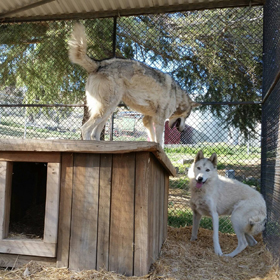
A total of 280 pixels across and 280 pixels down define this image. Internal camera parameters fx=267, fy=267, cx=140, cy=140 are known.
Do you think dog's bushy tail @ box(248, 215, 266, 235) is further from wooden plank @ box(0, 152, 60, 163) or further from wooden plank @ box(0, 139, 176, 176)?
wooden plank @ box(0, 152, 60, 163)

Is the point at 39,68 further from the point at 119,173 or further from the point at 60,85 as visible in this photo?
the point at 119,173

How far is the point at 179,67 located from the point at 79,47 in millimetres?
2656

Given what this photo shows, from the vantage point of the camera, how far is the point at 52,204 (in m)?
2.54

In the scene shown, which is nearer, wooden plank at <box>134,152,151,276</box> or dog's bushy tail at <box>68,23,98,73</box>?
wooden plank at <box>134,152,151,276</box>

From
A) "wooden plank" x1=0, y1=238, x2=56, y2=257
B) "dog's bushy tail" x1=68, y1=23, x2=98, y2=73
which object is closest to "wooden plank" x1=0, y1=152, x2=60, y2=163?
"wooden plank" x1=0, y1=238, x2=56, y2=257

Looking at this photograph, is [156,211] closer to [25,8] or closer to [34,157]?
[34,157]

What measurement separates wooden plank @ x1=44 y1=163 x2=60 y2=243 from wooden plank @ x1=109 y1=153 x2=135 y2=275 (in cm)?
54

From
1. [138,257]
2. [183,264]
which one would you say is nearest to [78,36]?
[138,257]

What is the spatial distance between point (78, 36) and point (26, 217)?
254 centimetres

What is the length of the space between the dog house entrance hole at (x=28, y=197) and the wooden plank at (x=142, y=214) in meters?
1.49

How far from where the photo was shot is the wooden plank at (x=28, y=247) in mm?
2492

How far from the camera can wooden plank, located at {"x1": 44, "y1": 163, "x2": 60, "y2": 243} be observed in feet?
8.22

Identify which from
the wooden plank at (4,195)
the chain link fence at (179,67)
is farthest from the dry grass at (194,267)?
the chain link fence at (179,67)

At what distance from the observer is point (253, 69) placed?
5129 mm
